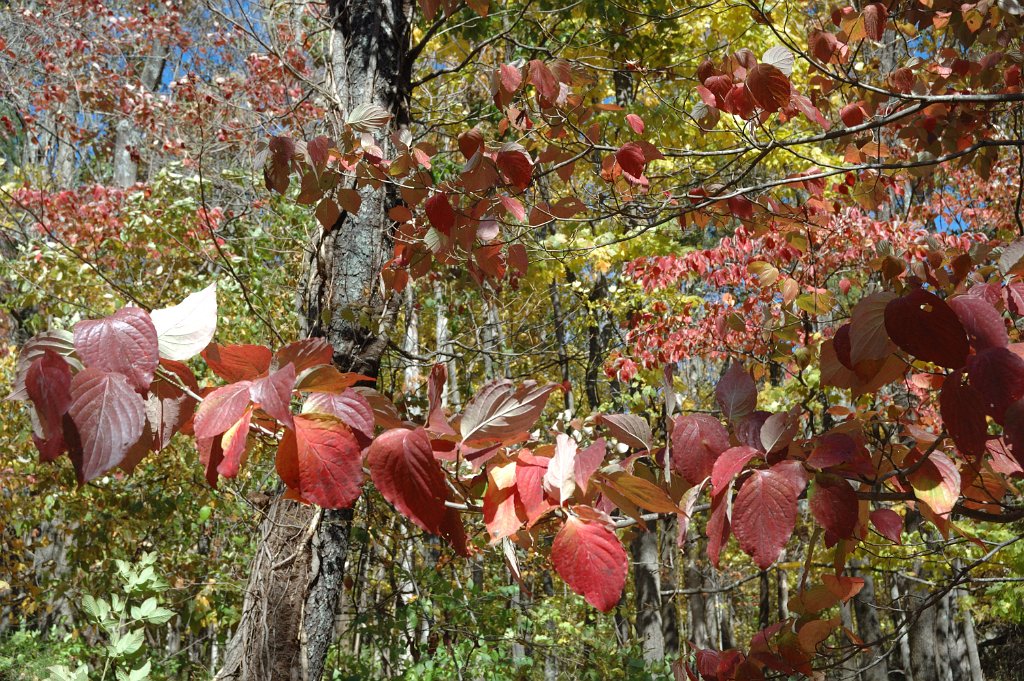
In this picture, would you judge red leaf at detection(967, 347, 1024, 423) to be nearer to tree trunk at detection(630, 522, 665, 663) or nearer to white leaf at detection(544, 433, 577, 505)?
white leaf at detection(544, 433, 577, 505)

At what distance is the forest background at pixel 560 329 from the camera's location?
790mm

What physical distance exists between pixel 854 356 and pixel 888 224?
4900 mm

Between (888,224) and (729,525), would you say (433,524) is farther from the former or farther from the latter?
(888,224)

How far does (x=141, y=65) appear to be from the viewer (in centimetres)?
1226

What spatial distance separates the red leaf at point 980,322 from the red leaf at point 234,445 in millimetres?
838

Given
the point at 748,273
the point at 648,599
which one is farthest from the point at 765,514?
the point at 648,599

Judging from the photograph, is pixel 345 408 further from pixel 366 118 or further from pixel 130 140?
pixel 130 140

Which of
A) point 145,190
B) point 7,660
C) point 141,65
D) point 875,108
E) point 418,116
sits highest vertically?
point 141,65

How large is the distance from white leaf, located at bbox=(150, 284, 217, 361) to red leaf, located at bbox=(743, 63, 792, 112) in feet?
4.99

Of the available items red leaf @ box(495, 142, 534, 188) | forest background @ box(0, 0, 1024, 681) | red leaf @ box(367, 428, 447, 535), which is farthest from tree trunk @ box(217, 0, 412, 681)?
red leaf @ box(367, 428, 447, 535)

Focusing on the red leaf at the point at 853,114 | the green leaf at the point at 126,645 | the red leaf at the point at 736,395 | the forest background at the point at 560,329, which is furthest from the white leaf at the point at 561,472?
the green leaf at the point at 126,645

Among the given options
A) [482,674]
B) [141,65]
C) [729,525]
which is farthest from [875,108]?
[141,65]

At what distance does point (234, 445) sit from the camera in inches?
25.8

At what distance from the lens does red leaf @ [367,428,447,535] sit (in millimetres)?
701
